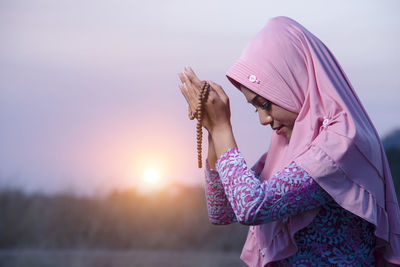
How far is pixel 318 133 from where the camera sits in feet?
3.40

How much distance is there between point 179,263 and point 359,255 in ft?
10.2

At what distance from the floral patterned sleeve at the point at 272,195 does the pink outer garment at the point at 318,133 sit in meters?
0.03

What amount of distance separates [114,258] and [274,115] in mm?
3193

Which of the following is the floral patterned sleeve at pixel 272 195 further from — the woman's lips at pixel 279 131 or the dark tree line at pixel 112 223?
the dark tree line at pixel 112 223

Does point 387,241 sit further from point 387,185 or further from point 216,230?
point 216,230

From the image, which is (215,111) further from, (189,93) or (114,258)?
(114,258)

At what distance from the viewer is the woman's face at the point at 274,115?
1098 millimetres

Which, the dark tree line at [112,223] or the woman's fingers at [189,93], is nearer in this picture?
the woman's fingers at [189,93]

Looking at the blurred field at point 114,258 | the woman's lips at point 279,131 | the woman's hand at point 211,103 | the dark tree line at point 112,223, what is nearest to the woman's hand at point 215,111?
the woman's hand at point 211,103

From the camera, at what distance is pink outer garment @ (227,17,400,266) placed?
974 millimetres

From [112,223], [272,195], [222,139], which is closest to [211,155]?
[222,139]

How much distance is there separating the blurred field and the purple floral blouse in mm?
2962

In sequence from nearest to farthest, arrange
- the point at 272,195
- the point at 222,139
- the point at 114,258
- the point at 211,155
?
the point at 272,195, the point at 222,139, the point at 211,155, the point at 114,258

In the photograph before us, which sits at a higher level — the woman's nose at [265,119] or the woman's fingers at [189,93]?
the woman's fingers at [189,93]
